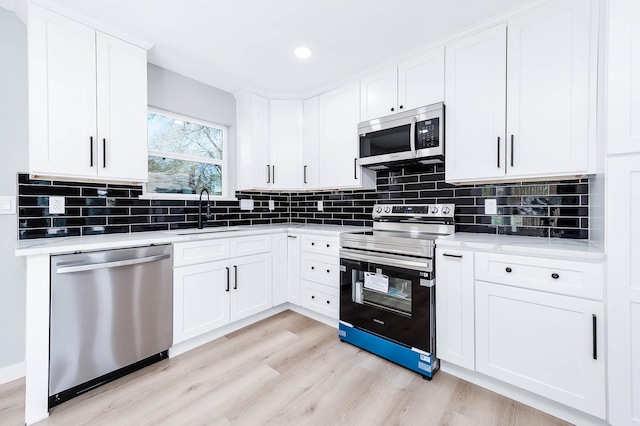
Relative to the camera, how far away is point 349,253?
2400 mm

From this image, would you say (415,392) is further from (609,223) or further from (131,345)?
(131,345)

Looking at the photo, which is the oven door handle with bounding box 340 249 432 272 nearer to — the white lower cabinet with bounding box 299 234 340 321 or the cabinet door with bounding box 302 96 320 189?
the white lower cabinet with bounding box 299 234 340 321

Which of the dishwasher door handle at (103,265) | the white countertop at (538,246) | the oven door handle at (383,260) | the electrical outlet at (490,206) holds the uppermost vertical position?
the electrical outlet at (490,206)

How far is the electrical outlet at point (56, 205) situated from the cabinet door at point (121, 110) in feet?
1.34

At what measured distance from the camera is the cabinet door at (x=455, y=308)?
71.2 inches

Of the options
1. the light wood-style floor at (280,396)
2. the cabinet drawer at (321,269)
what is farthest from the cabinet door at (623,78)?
the cabinet drawer at (321,269)

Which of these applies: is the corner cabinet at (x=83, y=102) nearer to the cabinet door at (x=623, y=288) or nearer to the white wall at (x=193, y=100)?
the white wall at (x=193, y=100)

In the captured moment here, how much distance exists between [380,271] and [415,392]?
2.68ft

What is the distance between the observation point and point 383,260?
2152 mm

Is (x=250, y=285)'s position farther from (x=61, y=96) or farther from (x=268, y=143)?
(x=61, y=96)

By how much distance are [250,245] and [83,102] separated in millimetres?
1668

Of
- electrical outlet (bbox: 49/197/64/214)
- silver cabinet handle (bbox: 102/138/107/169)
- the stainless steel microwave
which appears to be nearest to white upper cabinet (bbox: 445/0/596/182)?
the stainless steel microwave

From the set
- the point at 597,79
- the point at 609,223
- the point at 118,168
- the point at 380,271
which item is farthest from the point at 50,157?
the point at 597,79

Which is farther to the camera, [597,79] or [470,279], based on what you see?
[470,279]
